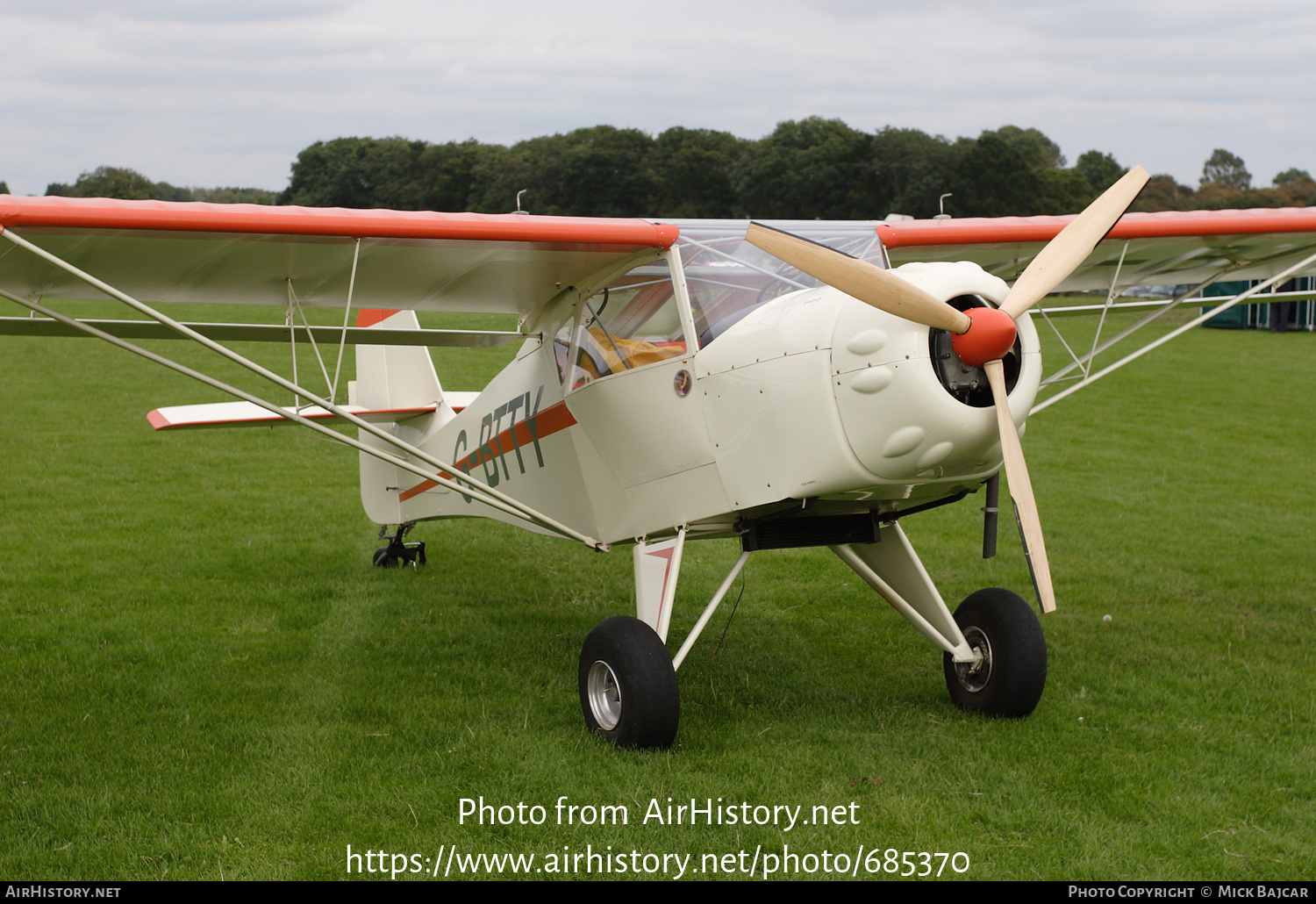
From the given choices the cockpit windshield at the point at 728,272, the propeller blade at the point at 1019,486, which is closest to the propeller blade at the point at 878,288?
the propeller blade at the point at 1019,486

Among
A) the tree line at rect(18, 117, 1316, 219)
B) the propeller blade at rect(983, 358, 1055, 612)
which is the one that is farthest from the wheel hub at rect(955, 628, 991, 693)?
the tree line at rect(18, 117, 1316, 219)

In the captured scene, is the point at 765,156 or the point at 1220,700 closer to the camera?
the point at 1220,700

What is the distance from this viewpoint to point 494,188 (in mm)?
64250

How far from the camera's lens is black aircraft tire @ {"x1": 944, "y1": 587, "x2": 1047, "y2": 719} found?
5.69 m

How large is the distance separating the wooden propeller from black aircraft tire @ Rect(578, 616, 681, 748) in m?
1.80

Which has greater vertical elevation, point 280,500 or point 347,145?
point 347,145

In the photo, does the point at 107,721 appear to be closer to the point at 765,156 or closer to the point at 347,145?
the point at 765,156

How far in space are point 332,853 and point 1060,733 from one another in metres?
3.71

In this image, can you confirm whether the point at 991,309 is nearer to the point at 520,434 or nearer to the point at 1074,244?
the point at 1074,244

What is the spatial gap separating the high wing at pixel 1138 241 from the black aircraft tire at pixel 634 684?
2.92 m

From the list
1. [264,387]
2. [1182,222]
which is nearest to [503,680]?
[1182,222]

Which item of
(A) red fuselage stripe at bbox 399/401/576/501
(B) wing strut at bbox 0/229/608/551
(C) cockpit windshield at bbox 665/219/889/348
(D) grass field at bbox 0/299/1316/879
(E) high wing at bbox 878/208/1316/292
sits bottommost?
(D) grass field at bbox 0/299/1316/879

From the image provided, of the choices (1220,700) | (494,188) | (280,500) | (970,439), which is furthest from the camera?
(494,188)

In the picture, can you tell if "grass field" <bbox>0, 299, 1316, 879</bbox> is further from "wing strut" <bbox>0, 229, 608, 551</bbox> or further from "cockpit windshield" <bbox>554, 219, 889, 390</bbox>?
"cockpit windshield" <bbox>554, 219, 889, 390</bbox>
